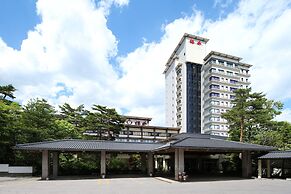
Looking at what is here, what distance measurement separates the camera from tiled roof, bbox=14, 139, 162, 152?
22.5 m

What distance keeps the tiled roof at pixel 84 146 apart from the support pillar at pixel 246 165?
8988 millimetres

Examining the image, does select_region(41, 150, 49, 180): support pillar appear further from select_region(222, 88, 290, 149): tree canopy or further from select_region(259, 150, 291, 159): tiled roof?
select_region(222, 88, 290, 149): tree canopy

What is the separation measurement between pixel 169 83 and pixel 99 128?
4721 cm

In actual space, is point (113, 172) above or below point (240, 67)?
below

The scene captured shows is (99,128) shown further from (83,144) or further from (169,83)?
(169,83)

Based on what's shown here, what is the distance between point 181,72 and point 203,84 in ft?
22.6

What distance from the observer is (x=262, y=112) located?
33.4 meters

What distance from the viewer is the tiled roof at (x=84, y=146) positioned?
22.5m

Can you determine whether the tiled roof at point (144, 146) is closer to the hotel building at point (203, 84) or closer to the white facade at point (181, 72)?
the hotel building at point (203, 84)

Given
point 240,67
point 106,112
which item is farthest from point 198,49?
point 106,112

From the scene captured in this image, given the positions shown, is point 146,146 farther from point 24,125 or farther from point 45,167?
point 24,125

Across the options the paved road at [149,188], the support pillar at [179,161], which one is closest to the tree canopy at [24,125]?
the paved road at [149,188]

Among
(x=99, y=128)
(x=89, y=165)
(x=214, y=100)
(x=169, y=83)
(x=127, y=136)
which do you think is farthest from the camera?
(x=169, y=83)

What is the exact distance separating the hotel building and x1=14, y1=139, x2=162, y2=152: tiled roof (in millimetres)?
44173
